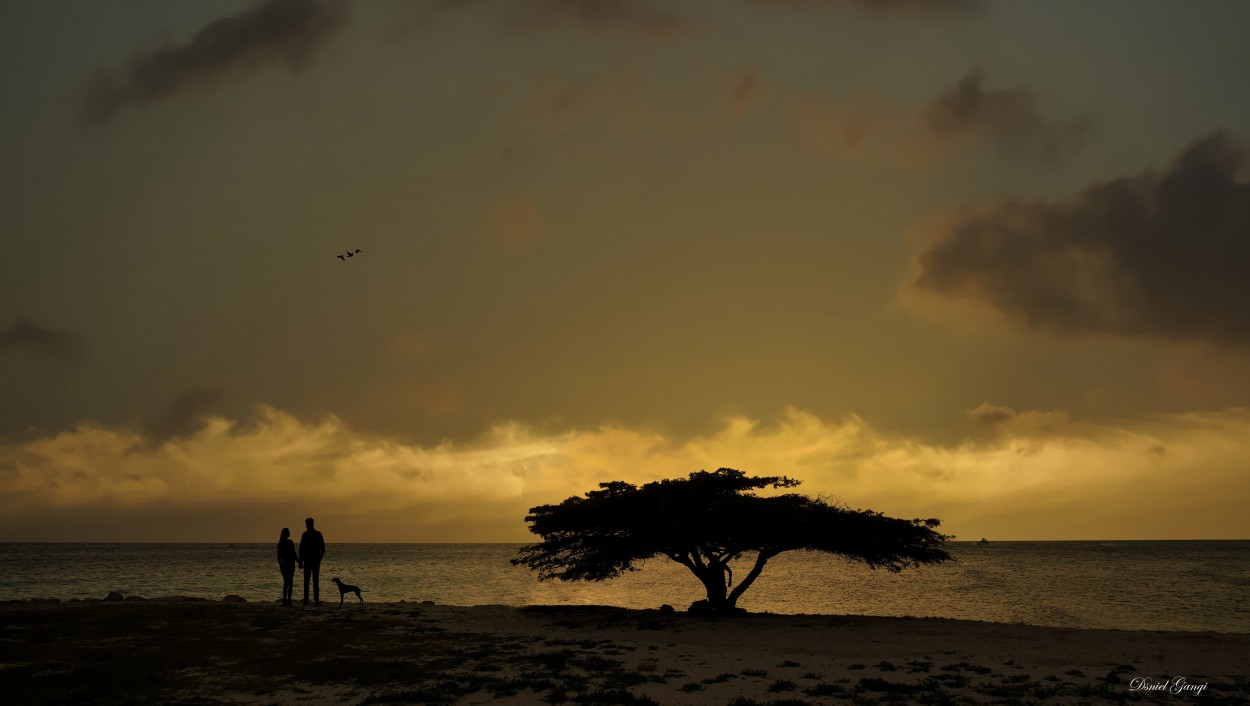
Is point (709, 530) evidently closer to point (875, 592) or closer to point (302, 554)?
point (302, 554)

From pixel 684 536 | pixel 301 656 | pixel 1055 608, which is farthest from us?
pixel 1055 608

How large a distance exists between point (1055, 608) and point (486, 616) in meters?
52.5

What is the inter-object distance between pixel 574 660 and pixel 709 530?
48.6 ft

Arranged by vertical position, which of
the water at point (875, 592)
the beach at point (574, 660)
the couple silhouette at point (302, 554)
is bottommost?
the water at point (875, 592)

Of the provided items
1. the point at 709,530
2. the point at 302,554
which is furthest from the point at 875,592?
the point at 302,554

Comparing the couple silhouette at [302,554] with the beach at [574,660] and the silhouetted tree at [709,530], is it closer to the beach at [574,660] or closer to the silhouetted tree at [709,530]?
the beach at [574,660]

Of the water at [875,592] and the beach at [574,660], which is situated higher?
the beach at [574,660]

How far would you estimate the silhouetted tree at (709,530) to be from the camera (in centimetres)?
3653

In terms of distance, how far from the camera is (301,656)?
23.3 meters

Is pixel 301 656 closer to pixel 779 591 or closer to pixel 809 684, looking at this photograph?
pixel 809 684

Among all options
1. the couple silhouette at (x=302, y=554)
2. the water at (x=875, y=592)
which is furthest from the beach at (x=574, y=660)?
the water at (x=875, y=592)

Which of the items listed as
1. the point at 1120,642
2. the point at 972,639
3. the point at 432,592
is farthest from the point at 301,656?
the point at 432,592

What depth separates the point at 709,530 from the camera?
36625mm

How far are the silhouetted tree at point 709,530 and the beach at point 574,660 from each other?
4138mm
